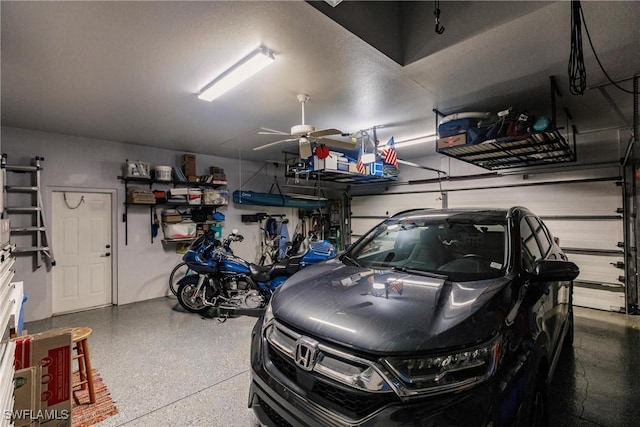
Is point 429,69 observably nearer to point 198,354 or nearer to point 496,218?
point 496,218

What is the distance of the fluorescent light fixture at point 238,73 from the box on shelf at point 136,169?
279 centimetres

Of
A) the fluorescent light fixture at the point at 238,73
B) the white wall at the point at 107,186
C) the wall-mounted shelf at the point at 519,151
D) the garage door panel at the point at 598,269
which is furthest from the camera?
the garage door panel at the point at 598,269

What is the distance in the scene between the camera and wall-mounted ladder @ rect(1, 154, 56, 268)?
14.1 feet

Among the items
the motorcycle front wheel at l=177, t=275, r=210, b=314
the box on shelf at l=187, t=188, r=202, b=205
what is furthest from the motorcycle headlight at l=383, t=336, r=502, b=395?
the box on shelf at l=187, t=188, r=202, b=205

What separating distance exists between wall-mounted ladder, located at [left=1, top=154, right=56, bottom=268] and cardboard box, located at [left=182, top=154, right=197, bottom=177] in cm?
212

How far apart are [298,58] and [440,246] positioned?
204 centimetres

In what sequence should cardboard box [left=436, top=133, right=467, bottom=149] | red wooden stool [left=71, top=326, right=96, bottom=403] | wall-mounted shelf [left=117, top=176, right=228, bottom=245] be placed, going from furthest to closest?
wall-mounted shelf [left=117, top=176, right=228, bottom=245] → cardboard box [left=436, top=133, right=467, bottom=149] → red wooden stool [left=71, top=326, right=96, bottom=403]

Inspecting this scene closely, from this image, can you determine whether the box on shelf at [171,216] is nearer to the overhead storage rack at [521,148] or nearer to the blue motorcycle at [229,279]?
the blue motorcycle at [229,279]

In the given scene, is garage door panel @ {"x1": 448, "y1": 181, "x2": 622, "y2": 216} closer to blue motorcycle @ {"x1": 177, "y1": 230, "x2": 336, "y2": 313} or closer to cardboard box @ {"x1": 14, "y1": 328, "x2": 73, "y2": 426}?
blue motorcycle @ {"x1": 177, "y1": 230, "x2": 336, "y2": 313}

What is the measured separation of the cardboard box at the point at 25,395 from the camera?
175cm

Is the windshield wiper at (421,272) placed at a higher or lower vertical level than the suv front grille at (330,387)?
higher

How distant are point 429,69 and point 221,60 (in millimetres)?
1985

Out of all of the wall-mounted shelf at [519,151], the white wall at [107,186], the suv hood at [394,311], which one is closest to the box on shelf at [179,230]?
the white wall at [107,186]

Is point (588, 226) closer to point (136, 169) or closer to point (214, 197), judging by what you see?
point (214, 197)
